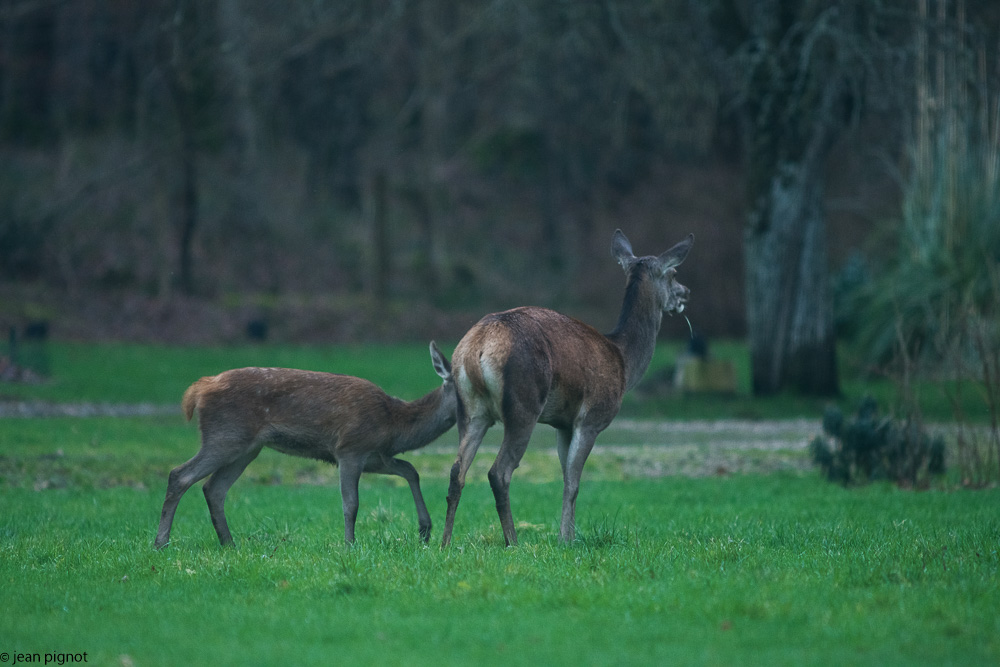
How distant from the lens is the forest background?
19.7 metres

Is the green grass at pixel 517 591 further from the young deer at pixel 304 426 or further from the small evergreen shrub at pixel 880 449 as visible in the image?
the small evergreen shrub at pixel 880 449

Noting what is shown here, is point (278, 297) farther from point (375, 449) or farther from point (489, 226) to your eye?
point (375, 449)

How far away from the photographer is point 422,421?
367 inches

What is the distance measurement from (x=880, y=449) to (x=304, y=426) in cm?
668

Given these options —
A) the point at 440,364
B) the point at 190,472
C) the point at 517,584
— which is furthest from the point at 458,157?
the point at 517,584

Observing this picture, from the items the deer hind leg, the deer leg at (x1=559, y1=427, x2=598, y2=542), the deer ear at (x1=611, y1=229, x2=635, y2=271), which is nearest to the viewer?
the deer leg at (x1=559, y1=427, x2=598, y2=542)

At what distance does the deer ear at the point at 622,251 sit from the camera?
9.57 metres

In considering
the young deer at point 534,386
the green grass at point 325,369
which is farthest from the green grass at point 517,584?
the green grass at point 325,369

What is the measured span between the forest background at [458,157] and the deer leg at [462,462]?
1108 cm

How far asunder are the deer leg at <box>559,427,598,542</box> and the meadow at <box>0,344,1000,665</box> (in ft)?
0.45

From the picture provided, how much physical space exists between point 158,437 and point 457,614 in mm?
9845

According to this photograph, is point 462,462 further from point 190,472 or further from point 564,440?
point 190,472

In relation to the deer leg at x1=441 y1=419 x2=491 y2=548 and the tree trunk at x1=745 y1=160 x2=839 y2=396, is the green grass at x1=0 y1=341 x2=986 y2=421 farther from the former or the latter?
the deer leg at x1=441 y1=419 x2=491 y2=548

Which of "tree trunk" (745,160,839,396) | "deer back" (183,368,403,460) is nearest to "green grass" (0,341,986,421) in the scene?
"tree trunk" (745,160,839,396)
